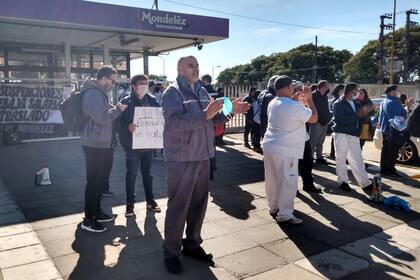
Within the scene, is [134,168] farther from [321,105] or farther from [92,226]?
[321,105]

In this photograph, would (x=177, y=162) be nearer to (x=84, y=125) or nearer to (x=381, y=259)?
(x=84, y=125)

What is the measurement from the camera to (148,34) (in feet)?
45.7

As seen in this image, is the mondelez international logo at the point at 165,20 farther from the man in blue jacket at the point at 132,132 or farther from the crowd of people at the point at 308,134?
the man in blue jacket at the point at 132,132

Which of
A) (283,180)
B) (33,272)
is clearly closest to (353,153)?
(283,180)

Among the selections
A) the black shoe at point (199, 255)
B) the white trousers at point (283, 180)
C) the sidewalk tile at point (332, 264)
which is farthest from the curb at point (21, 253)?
the white trousers at point (283, 180)

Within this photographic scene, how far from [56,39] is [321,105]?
1144cm

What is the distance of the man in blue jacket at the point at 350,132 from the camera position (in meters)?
6.82

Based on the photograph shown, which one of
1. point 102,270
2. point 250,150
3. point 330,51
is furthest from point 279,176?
point 330,51

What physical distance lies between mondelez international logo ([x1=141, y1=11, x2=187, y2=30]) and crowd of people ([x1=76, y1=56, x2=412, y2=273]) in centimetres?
662

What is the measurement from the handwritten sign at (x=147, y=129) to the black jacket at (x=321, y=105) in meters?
3.54

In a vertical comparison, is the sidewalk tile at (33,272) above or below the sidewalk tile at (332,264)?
above

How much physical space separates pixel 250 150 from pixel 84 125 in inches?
→ 292

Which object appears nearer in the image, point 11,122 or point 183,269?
point 183,269

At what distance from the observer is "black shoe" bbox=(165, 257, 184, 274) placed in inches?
151
